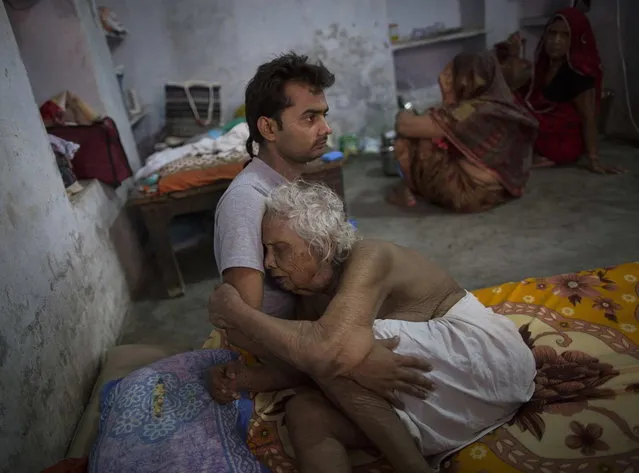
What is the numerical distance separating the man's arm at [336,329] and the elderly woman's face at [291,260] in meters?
0.15

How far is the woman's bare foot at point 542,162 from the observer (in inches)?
191

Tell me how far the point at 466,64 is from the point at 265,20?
8.58 feet

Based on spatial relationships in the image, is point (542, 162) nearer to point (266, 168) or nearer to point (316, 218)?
point (266, 168)

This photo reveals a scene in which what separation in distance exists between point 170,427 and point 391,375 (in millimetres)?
787

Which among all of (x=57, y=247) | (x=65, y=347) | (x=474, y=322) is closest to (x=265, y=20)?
(x=57, y=247)

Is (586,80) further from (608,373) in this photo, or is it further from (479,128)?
(608,373)

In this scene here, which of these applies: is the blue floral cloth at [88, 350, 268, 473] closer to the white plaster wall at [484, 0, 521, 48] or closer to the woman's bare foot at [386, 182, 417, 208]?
the woman's bare foot at [386, 182, 417, 208]

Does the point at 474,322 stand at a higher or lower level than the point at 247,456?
higher

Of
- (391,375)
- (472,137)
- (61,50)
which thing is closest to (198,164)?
(61,50)

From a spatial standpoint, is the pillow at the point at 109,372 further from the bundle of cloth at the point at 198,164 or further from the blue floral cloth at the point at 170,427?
the bundle of cloth at the point at 198,164

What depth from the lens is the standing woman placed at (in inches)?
175

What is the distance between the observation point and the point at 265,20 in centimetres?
546

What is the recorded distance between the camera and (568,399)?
156 cm

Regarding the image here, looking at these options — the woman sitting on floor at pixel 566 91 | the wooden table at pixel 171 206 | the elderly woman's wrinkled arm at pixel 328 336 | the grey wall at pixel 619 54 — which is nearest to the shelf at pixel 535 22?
the grey wall at pixel 619 54
